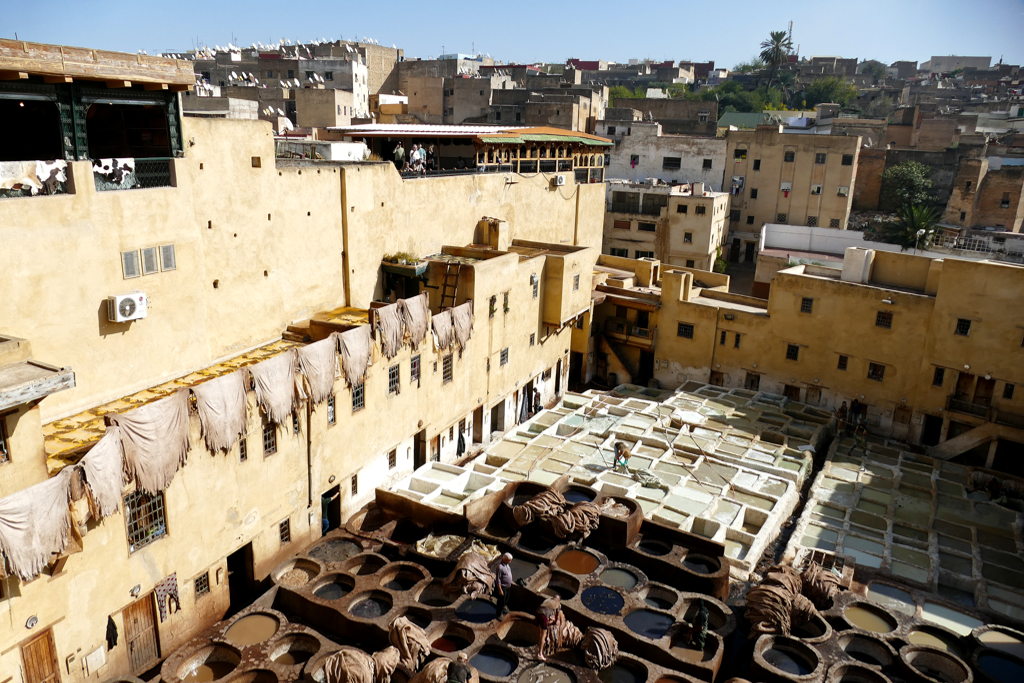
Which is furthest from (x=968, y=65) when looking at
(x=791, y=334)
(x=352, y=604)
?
(x=352, y=604)

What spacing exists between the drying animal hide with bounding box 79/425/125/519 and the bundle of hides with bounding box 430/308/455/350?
10877mm

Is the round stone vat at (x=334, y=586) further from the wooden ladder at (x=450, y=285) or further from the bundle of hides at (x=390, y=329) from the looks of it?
the wooden ladder at (x=450, y=285)

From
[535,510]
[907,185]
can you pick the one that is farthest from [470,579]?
[907,185]

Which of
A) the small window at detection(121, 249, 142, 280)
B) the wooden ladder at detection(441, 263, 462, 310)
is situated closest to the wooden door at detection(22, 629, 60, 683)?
the small window at detection(121, 249, 142, 280)

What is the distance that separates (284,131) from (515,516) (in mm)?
27437

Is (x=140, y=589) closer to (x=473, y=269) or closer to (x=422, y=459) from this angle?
(x=422, y=459)

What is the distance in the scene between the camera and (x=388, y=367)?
71.3ft

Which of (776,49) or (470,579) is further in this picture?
(776,49)

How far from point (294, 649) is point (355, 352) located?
7.36 metres

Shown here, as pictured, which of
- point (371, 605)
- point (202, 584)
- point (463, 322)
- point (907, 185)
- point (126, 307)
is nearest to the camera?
point (126, 307)

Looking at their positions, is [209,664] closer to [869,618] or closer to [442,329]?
[442,329]

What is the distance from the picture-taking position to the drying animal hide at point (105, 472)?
13.3 m

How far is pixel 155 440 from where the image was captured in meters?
14.6

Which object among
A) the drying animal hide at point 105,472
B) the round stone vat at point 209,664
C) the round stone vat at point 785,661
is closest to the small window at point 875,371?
the round stone vat at point 785,661
